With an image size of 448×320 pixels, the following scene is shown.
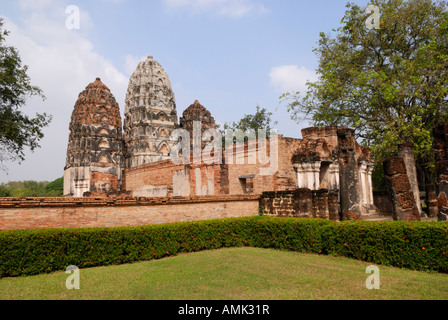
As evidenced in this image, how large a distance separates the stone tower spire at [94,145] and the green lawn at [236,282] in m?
22.4

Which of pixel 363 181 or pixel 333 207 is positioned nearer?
pixel 333 207

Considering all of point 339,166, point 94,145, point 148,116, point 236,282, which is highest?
point 148,116

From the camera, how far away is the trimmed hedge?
6.27 meters

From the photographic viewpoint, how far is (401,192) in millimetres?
8703

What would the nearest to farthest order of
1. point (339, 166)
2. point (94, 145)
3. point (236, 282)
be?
point (236, 282)
point (339, 166)
point (94, 145)

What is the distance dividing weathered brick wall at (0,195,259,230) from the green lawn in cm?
156

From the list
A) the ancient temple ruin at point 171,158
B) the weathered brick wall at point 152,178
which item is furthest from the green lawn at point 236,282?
the weathered brick wall at point 152,178

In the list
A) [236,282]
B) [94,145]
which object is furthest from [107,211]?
[94,145]

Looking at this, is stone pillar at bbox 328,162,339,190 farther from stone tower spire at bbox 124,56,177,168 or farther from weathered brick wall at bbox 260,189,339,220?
stone tower spire at bbox 124,56,177,168

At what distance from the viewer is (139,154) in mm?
30188

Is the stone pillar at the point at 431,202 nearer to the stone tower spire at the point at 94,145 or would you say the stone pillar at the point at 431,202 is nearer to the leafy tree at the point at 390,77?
the leafy tree at the point at 390,77

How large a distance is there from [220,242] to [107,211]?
10.0 feet

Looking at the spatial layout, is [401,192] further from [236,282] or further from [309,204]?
[236,282]

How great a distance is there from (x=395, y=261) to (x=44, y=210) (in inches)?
290
